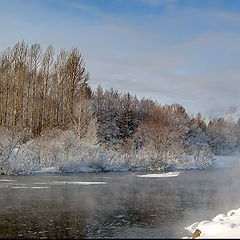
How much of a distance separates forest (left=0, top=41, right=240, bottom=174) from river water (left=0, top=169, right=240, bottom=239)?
23.0 ft

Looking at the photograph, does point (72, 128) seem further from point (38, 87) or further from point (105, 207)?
point (105, 207)

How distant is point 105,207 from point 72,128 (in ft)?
81.1

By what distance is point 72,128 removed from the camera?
3956 cm

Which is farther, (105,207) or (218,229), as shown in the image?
(105,207)

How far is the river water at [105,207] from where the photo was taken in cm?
1145

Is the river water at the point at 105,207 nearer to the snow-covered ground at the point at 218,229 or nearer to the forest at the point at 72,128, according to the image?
the snow-covered ground at the point at 218,229

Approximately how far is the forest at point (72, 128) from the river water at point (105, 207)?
7.02 metres

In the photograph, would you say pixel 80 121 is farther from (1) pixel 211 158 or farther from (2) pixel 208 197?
(2) pixel 208 197

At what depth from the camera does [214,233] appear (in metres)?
Answer: 10.3

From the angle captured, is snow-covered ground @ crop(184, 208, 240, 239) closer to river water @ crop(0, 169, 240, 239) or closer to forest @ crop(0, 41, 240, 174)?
river water @ crop(0, 169, 240, 239)

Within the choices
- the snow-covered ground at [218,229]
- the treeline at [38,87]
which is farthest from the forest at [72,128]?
the snow-covered ground at [218,229]

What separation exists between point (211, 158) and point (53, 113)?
70.6ft

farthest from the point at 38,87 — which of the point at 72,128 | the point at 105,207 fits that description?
the point at 105,207

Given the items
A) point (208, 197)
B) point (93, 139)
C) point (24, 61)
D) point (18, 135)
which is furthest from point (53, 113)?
point (208, 197)
